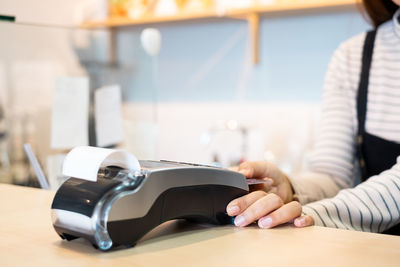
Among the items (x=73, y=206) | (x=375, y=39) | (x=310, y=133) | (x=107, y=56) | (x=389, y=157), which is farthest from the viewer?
(x=310, y=133)

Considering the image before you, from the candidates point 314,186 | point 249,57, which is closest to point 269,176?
point 314,186

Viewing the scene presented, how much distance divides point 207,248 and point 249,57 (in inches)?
83.3

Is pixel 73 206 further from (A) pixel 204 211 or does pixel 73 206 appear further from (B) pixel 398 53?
(B) pixel 398 53

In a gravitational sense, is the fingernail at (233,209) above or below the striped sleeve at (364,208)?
above

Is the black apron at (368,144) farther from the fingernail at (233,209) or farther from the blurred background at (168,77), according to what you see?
the fingernail at (233,209)

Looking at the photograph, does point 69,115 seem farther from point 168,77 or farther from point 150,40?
point 168,77

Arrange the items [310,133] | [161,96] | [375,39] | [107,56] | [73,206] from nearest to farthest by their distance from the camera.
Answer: [73,206], [375,39], [107,56], [310,133], [161,96]

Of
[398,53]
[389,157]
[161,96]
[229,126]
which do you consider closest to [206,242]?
[389,157]

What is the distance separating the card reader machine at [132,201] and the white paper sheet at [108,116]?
23.0 inches

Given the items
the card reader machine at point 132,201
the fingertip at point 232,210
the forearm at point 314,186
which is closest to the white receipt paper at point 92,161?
the card reader machine at point 132,201

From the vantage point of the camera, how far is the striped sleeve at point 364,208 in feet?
2.84

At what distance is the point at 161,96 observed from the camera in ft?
9.87

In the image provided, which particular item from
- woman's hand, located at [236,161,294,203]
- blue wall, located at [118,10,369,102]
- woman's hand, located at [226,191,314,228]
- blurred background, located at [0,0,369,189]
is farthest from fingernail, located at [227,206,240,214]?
blue wall, located at [118,10,369,102]

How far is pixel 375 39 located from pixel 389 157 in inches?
12.5
